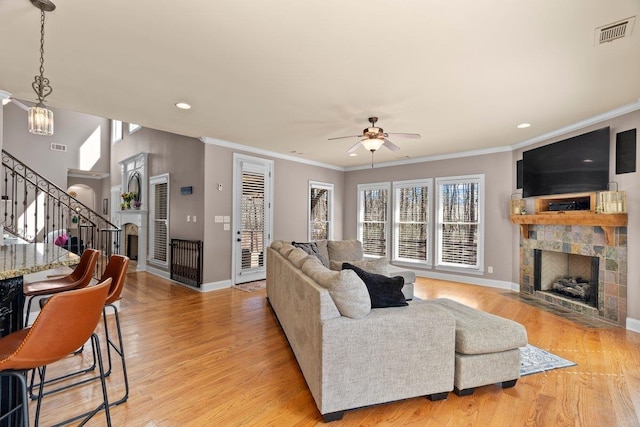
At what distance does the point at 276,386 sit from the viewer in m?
2.35

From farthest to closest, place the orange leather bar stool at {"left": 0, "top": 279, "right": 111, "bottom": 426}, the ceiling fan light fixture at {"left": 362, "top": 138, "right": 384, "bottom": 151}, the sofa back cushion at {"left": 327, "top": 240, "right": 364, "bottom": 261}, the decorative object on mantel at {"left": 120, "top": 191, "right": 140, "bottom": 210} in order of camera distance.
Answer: the decorative object on mantel at {"left": 120, "top": 191, "right": 140, "bottom": 210}
the sofa back cushion at {"left": 327, "top": 240, "right": 364, "bottom": 261}
the ceiling fan light fixture at {"left": 362, "top": 138, "right": 384, "bottom": 151}
the orange leather bar stool at {"left": 0, "top": 279, "right": 111, "bottom": 426}

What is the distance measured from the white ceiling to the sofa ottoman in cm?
217

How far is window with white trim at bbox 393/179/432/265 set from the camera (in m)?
6.70

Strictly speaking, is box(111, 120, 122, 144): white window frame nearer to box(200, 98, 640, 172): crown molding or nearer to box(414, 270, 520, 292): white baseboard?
box(200, 98, 640, 172): crown molding

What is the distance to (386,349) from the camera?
203 cm

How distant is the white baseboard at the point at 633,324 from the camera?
3502 mm

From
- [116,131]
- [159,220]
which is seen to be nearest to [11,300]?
[159,220]

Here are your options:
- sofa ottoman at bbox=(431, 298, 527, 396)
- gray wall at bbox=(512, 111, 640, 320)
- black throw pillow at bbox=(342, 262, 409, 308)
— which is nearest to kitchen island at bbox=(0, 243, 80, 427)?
black throw pillow at bbox=(342, 262, 409, 308)

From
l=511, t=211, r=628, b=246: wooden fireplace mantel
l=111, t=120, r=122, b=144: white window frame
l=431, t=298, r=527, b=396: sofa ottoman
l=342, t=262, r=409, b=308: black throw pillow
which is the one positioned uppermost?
l=111, t=120, r=122, b=144: white window frame

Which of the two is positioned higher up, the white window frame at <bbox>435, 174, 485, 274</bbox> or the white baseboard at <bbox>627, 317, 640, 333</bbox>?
the white window frame at <bbox>435, 174, 485, 274</bbox>

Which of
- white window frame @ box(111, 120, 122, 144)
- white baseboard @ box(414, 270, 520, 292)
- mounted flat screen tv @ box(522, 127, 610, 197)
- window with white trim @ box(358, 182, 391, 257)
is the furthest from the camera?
white window frame @ box(111, 120, 122, 144)

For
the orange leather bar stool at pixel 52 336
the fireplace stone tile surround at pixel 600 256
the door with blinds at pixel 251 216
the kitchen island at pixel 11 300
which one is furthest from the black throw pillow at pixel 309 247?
the fireplace stone tile surround at pixel 600 256

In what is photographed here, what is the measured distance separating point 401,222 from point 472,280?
1.92m

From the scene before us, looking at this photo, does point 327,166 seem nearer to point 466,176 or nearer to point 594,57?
point 466,176
